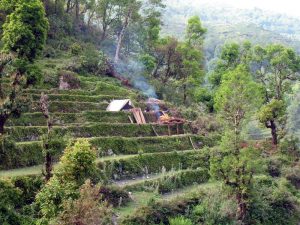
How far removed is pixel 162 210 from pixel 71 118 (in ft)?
25.7

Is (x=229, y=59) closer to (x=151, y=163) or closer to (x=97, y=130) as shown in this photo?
(x=151, y=163)

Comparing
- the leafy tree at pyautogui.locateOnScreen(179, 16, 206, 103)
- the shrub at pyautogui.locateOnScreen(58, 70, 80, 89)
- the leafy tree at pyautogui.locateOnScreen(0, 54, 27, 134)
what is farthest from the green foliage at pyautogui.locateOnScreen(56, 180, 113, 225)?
the leafy tree at pyautogui.locateOnScreen(179, 16, 206, 103)

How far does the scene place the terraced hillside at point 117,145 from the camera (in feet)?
65.5

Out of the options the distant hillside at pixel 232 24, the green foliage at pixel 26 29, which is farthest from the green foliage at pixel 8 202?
the distant hillside at pixel 232 24

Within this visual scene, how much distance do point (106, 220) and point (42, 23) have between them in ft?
36.2

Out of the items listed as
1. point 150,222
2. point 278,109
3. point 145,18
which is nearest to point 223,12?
point 145,18

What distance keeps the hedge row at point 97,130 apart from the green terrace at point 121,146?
3.16ft

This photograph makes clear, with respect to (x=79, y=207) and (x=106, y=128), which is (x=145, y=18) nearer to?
(x=106, y=128)

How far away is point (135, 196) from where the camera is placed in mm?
20203

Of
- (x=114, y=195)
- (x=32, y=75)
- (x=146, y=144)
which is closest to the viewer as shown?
(x=114, y=195)

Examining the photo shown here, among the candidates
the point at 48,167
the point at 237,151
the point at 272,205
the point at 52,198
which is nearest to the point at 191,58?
the point at 272,205

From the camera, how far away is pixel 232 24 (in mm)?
122000

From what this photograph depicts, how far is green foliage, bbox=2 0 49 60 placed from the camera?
22.6 m

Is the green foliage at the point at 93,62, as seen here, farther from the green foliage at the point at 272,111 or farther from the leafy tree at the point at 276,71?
the green foliage at the point at 272,111
